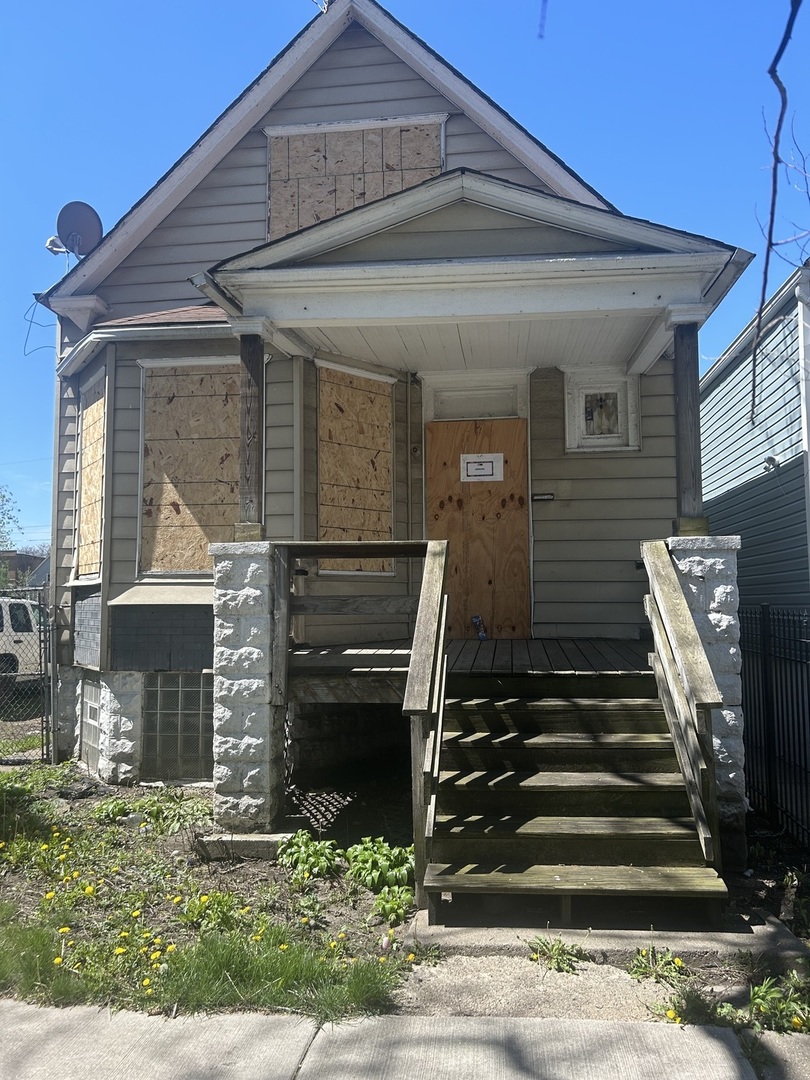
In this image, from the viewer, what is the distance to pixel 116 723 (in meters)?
7.39

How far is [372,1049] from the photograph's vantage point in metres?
3.07

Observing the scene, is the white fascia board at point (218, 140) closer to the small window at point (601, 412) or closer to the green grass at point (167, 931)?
the small window at point (601, 412)

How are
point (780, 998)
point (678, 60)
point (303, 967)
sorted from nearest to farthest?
1. point (678, 60)
2. point (780, 998)
3. point (303, 967)

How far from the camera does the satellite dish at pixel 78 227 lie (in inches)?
363

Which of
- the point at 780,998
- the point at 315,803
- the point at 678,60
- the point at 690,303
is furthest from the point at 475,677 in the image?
the point at 678,60

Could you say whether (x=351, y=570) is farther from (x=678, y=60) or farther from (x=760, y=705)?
(x=678, y=60)

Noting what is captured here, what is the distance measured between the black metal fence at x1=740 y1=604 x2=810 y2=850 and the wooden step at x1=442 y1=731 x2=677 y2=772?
3.91ft

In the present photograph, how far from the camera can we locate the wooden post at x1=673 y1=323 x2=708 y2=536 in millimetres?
5508

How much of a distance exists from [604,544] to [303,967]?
4920 mm

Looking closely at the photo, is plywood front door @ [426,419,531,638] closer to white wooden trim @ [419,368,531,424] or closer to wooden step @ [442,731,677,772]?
white wooden trim @ [419,368,531,424]

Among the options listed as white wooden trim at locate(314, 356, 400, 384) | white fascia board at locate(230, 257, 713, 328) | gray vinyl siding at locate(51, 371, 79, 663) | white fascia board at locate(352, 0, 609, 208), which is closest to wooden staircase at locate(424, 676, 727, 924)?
white fascia board at locate(230, 257, 713, 328)

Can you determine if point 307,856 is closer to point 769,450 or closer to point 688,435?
point 688,435

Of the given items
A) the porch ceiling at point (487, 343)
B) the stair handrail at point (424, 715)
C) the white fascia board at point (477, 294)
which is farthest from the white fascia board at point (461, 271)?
the stair handrail at point (424, 715)

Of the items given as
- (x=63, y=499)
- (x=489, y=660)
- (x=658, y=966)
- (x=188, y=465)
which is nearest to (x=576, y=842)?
(x=658, y=966)
